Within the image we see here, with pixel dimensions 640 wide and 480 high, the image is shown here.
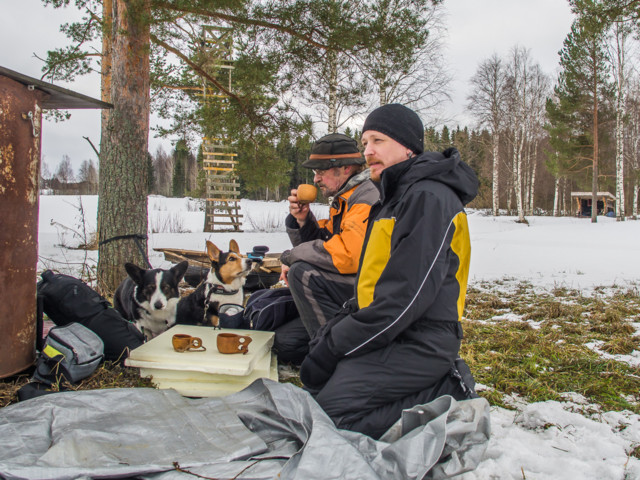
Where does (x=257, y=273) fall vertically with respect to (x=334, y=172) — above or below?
below

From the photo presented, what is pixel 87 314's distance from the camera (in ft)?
9.39

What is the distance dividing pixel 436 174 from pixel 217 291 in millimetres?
2523

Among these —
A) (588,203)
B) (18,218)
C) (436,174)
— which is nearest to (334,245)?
(436,174)

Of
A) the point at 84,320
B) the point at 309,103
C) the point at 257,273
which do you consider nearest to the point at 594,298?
the point at 257,273

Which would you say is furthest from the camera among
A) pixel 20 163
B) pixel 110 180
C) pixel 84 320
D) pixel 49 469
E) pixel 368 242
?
pixel 110 180

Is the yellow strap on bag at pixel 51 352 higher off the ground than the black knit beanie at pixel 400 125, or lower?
lower

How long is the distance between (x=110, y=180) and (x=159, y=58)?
6.66m

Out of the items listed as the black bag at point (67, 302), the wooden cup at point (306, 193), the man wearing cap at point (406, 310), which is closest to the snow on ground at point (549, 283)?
the man wearing cap at point (406, 310)

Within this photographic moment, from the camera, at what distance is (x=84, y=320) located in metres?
2.85

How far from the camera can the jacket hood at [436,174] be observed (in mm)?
1897

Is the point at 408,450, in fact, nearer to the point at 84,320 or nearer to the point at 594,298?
the point at 84,320

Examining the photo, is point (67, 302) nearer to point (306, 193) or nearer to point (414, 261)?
point (306, 193)

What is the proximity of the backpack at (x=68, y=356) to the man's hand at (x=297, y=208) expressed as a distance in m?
1.63

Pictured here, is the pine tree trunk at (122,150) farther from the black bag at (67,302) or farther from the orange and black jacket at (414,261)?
the orange and black jacket at (414,261)
